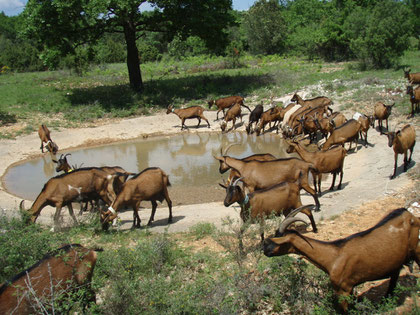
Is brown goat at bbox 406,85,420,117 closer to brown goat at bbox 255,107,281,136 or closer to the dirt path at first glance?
the dirt path

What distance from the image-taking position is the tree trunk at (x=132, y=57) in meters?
25.5

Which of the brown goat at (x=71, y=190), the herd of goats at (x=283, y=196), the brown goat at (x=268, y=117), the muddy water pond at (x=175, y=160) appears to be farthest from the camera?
the brown goat at (x=268, y=117)

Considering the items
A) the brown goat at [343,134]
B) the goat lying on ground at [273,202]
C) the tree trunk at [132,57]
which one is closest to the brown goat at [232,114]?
the brown goat at [343,134]

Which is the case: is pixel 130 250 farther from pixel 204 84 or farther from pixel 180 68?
pixel 180 68

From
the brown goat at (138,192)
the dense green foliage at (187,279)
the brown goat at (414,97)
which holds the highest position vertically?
the brown goat at (414,97)

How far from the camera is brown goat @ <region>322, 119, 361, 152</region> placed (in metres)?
14.2

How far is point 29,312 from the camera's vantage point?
18.4 feet

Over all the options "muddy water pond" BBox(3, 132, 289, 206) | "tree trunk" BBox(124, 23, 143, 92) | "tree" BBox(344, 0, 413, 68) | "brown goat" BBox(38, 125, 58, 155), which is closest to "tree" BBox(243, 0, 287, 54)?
"tree" BBox(344, 0, 413, 68)

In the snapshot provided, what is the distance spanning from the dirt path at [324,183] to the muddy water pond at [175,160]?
615 millimetres

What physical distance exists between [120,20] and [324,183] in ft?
53.5

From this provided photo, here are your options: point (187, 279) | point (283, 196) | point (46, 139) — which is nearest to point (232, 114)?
point (46, 139)

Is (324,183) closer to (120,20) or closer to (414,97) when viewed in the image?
(414,97)

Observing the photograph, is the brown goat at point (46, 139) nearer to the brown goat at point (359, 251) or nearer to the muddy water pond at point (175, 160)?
the muddy water pond at point (175, 160)

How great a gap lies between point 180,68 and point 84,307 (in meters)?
35.0
